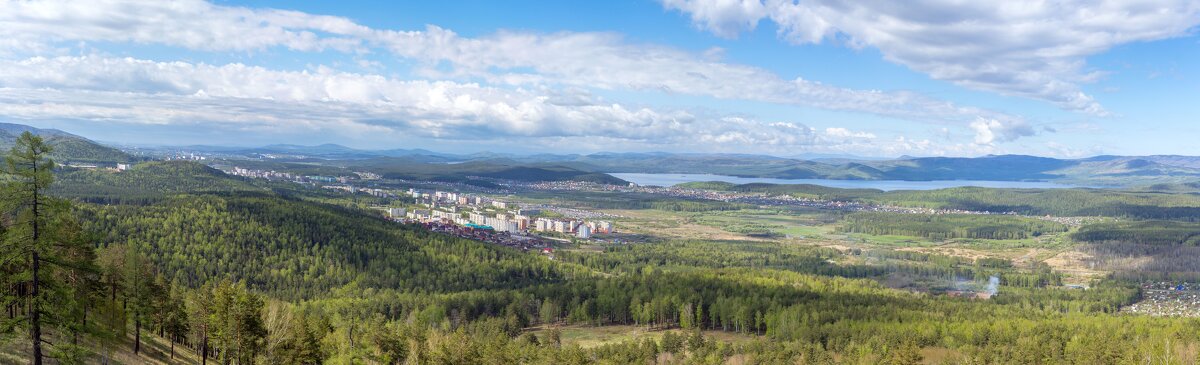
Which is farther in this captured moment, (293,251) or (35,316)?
(293,251)

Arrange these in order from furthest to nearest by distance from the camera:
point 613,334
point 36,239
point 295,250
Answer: point 295,250, point 613,334, point 36,239

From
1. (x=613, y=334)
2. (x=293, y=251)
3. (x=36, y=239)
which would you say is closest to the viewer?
(x=36, y=239)

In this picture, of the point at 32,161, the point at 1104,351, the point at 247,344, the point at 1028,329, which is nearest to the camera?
the point at 32,161

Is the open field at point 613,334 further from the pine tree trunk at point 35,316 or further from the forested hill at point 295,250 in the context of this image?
the pine tree trunk at point 35,316

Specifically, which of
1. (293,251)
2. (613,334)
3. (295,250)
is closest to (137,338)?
(613,334)

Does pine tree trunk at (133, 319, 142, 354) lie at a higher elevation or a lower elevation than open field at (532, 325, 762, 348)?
higher

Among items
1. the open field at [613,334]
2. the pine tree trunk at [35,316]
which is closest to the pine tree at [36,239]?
the pine tree trunk at [35,316]

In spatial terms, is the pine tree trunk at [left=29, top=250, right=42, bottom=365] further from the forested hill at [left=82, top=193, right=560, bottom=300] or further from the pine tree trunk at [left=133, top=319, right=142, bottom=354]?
the forested hill at [left=82, top=193, right=560, bottom=300]

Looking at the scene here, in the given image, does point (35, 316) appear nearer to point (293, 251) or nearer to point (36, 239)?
point (36, 239)

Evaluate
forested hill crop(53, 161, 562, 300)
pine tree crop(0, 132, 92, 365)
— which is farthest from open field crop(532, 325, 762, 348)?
pine tree crop(0, 132, 92, 365)

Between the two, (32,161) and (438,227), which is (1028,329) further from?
(438,227)

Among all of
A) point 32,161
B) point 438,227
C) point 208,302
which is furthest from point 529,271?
point 32,161
